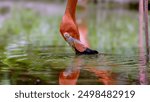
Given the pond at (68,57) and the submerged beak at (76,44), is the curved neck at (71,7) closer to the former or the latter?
the submerged beak at (76,44)

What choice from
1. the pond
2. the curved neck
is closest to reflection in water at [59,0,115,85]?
the pond

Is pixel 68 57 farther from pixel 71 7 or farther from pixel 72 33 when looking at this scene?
pixel 71 7

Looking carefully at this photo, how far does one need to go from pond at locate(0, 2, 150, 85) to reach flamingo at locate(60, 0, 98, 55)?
6cm

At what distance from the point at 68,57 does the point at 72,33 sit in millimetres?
170

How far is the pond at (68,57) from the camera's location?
3.99 metres

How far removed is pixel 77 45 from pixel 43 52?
0.37 m

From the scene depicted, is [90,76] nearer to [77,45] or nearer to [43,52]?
[77,45]

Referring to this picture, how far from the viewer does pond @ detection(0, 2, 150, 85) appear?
3.99 m

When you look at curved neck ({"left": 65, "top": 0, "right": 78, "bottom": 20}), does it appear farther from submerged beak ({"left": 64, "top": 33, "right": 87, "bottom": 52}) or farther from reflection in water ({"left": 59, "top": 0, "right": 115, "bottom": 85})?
reflection in water ({"left": 59, "top": 0, "right": 115, "bottom": 85})

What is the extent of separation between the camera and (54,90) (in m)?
3.74

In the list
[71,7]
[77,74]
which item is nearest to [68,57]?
[71,7]

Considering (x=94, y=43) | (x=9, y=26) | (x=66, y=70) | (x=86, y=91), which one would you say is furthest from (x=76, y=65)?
(x=9, y=26)

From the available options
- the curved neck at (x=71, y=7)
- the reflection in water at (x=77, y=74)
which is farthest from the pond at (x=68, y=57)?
the curved neck at (x=71, y=7)

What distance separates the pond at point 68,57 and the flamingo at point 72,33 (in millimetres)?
61
